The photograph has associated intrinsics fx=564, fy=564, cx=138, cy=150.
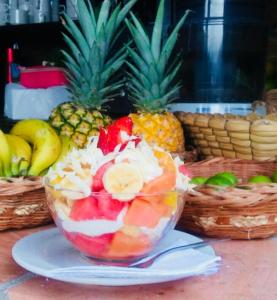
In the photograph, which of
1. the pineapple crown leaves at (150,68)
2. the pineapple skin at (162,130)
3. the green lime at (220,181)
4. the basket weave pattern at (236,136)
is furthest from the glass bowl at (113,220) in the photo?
the pineapple crown leaves at (150,68)

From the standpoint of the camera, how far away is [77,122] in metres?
1.76

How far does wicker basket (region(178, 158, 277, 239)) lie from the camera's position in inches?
38.2

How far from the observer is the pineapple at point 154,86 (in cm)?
172

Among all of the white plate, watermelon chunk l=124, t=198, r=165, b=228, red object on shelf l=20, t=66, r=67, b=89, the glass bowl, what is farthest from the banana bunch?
red object on shelf l=20, t=66, r=67, b=89

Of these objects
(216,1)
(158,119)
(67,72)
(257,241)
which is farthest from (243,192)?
(216,1)

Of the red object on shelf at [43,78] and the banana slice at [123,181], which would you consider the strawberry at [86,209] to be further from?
the red object on shelf at [43,78]

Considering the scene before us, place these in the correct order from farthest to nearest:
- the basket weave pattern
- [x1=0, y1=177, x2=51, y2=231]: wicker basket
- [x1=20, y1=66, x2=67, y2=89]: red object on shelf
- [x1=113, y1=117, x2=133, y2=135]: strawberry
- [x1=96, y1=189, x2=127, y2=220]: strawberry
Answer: [x1=20, y1=66, x2=67, y2=89]: red object on shelf → the basket weave pattern → [x1=0, y1=177, x2=51, y2=231]: wicker basket → [x1=113, y1=117, x2=133, y2=135]: strawberry → [x1=96, y1=189, x2=127, y2=220]: strawberry

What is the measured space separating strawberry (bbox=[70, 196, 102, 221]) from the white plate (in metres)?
0.07

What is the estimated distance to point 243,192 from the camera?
38.1 inches

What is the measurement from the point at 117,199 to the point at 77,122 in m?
1.02

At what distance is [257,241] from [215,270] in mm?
194

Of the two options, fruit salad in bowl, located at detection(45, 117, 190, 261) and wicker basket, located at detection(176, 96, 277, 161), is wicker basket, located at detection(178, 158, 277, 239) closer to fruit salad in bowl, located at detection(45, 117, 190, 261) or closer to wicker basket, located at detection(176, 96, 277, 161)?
fruit salad in bowl, located at detection(45, 117, 190, 261)

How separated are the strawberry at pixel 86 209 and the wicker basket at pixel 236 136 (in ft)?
2.31

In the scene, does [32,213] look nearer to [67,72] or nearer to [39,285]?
[39,285]
